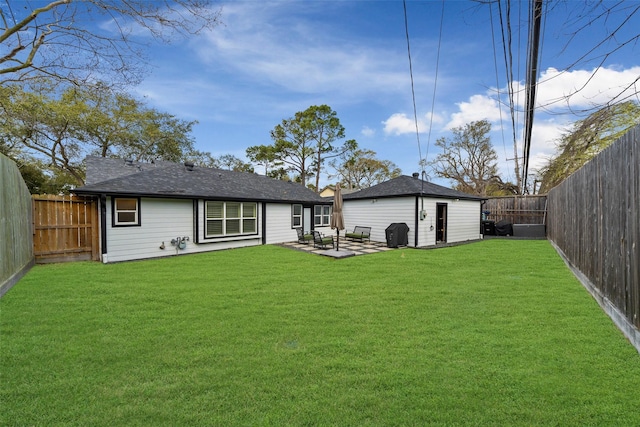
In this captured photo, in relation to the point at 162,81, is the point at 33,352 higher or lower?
lower

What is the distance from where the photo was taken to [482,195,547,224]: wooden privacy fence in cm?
1542

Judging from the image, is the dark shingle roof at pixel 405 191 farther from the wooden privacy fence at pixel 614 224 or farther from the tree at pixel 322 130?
the tree at pixel 322 130

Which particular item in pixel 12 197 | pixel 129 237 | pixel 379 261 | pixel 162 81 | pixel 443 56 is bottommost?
pixel 379 261

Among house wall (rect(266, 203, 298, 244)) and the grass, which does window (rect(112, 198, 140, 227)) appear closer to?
the grass

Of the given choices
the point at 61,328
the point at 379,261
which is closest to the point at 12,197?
the point at 61,328

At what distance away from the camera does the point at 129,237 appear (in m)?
9.05

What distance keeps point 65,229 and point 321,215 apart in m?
10.6

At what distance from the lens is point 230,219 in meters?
11.4

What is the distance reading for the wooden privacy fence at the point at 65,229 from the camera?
807 centimetres

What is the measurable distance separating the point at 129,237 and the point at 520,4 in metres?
10.7

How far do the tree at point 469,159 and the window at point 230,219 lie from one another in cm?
2135

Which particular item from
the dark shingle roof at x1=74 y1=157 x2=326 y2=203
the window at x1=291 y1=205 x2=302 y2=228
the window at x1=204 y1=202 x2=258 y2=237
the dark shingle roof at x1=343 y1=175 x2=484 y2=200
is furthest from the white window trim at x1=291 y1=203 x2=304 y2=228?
the dark shingle roof at x1=343 y1=175 x2=484 y2=200

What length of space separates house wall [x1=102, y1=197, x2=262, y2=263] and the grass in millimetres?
3253

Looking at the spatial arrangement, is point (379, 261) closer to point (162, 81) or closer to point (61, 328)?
point (61, 328)
